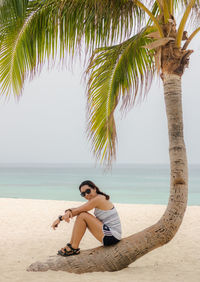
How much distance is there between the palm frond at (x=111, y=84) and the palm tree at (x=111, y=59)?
16 millimetres

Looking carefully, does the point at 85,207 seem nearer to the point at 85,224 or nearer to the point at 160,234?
the point at 85,224

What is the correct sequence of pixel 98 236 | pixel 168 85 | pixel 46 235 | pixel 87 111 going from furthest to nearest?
pixel 46 235
pixel 87 111
pixel 168 85
pixel 98 236

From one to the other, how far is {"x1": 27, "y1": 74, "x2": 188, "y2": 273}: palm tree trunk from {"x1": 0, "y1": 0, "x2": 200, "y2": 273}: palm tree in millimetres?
11

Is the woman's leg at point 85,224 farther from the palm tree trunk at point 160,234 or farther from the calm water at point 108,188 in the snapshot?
the calm water at point 108,188

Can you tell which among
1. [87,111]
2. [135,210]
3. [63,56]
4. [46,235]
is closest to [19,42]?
[63,56]

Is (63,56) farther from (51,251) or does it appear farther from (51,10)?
(51,251)

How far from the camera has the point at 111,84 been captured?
20.8ft

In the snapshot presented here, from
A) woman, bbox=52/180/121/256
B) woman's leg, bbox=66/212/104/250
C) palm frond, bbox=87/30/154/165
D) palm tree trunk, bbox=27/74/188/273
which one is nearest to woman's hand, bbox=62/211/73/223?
woman, bbox=52/180/121/256

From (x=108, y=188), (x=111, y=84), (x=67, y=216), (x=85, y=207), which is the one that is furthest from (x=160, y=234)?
(x=108, y=188)

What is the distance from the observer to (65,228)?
8.46 metres

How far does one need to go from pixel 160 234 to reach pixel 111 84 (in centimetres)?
270

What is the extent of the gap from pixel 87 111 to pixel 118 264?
259 centimetres

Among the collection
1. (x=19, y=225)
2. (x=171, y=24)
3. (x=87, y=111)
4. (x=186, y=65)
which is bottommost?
(x=19, y=225)

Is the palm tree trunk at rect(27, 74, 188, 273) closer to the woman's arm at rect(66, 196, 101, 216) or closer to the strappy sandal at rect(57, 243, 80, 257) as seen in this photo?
the strappy sandal at rect(57, 243, 80, 257)
